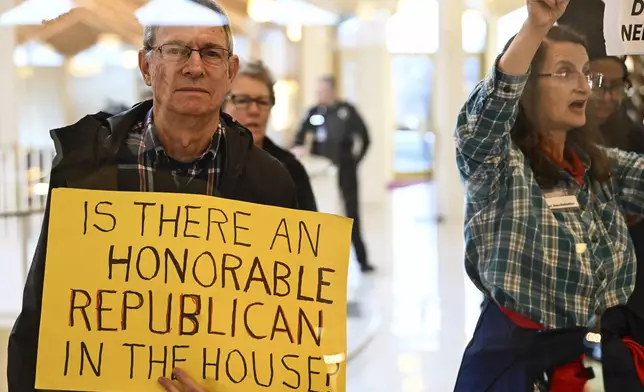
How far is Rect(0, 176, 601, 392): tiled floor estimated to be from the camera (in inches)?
91.4

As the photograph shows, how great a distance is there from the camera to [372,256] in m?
4.50

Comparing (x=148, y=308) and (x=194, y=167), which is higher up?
(x=194, y=167)

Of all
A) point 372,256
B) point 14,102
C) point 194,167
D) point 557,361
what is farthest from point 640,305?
point 372,256

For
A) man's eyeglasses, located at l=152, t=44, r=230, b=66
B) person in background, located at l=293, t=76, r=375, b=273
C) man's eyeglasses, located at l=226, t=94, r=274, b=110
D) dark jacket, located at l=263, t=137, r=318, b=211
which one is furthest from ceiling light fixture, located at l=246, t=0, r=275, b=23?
person in background, located at l=293, t=76, r=375, b=273

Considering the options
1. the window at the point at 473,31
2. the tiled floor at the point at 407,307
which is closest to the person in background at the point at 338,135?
the tiled floor at the point at 407,307

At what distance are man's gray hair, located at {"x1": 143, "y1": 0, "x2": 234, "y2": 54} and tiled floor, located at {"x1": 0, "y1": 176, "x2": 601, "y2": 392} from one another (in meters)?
0.50

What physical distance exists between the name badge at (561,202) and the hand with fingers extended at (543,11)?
1.06 feet

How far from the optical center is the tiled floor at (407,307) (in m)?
2.32

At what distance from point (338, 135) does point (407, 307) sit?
1.48 metres

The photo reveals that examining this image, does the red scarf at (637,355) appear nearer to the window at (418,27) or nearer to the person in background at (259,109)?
the person in background at (259,109)

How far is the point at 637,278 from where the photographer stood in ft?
5.21

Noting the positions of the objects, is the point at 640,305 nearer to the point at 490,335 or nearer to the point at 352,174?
the point at 490,335

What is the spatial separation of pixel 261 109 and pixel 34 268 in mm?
637

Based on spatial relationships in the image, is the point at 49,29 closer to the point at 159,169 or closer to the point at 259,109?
the point at 259,109
